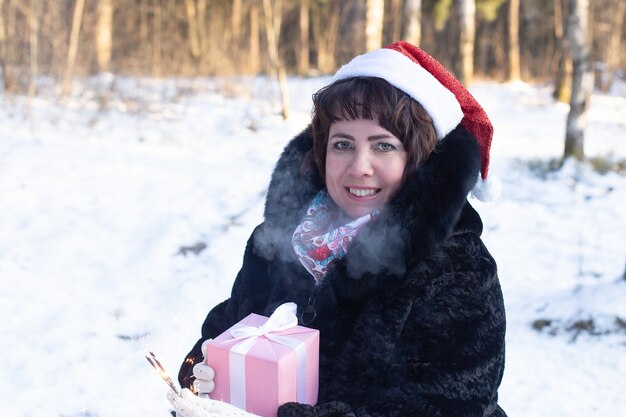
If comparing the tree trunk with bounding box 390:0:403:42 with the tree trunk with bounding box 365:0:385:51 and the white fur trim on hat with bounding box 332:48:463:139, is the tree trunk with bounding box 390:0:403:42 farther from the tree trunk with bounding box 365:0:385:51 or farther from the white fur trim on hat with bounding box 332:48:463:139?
the white fur trim on hat with bounding box 332:48:463:139

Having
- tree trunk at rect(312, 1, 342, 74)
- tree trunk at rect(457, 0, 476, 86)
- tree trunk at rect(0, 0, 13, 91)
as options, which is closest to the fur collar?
tree trunk at rect(0, 0, 13, 91)

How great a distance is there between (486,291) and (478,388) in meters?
0.22

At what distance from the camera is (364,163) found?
156cm

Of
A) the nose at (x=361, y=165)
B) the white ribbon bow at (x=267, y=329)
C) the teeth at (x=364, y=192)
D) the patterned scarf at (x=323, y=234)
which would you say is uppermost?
the nose at (x=361, y=165)

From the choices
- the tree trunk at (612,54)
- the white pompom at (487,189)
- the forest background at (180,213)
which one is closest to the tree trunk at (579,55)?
the forest background at (180,213)

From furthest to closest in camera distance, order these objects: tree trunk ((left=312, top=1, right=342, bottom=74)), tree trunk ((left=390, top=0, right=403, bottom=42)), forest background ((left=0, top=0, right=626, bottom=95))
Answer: tree trunk ((left=312, top=1, right=342, bottom=74)), tree trunk ((left=390, top=0, right=403, bottom=42)), forest background ((left=0, top=0, right=626, bottom=95))

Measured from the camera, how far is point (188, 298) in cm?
421

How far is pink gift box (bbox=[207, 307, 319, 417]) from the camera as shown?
1.33 meters

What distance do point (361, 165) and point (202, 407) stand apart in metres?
0.64

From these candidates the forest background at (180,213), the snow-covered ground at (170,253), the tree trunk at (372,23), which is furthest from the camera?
the tree trunk at (372,23)

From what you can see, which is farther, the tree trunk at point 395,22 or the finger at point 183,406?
the tree trunk at point 395,22

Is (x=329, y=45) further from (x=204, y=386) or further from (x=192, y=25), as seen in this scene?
(x=204, y=386)

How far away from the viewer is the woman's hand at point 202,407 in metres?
1.30

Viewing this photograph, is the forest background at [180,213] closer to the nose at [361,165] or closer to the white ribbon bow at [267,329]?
the white ribbon bow at [267,329]
